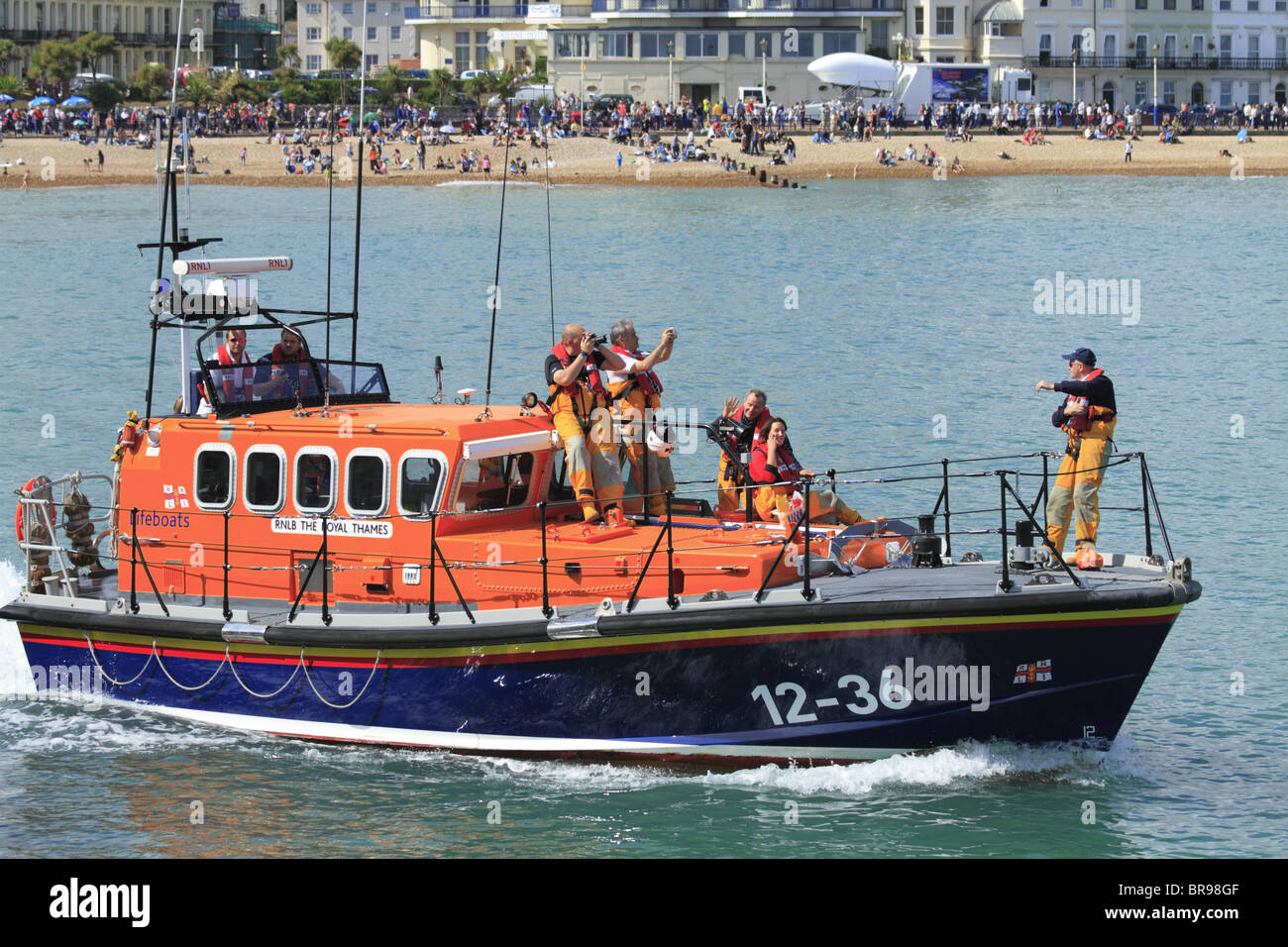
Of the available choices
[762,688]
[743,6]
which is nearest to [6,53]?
[743,6]

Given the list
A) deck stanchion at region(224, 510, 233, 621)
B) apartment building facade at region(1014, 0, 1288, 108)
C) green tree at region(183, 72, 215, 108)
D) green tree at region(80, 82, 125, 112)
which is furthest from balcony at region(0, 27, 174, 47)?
deck stanchion at region(224, 510, 233, 621)

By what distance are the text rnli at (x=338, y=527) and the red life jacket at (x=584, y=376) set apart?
1.81 m

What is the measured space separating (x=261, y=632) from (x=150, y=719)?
216 centimetres

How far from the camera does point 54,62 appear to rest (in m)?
107

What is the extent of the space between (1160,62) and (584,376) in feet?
320

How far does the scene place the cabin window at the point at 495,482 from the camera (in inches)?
538

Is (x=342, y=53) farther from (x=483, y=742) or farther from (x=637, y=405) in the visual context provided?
(x=483, y=742)

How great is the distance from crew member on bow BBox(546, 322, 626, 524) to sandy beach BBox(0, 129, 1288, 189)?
6574cm

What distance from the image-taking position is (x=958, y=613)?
12297mm

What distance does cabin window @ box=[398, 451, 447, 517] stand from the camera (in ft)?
44.3

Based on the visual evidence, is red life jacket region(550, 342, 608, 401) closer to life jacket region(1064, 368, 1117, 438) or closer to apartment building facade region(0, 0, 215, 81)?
life jacket region(1064, 368, 1117, 438)

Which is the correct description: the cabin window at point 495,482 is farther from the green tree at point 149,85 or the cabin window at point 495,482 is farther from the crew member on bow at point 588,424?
the green tree at point 149,85

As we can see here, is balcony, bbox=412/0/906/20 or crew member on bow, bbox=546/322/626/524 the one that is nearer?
crew member on bow, bbox=546/322/626/524

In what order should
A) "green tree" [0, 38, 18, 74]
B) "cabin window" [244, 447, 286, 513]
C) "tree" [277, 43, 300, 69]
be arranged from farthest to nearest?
1. "tree" [277, 43, 300, 69]
2. "green tree" [0, 38, 18, 74]
3. "cabin window" [244, 447, 286, 513]
